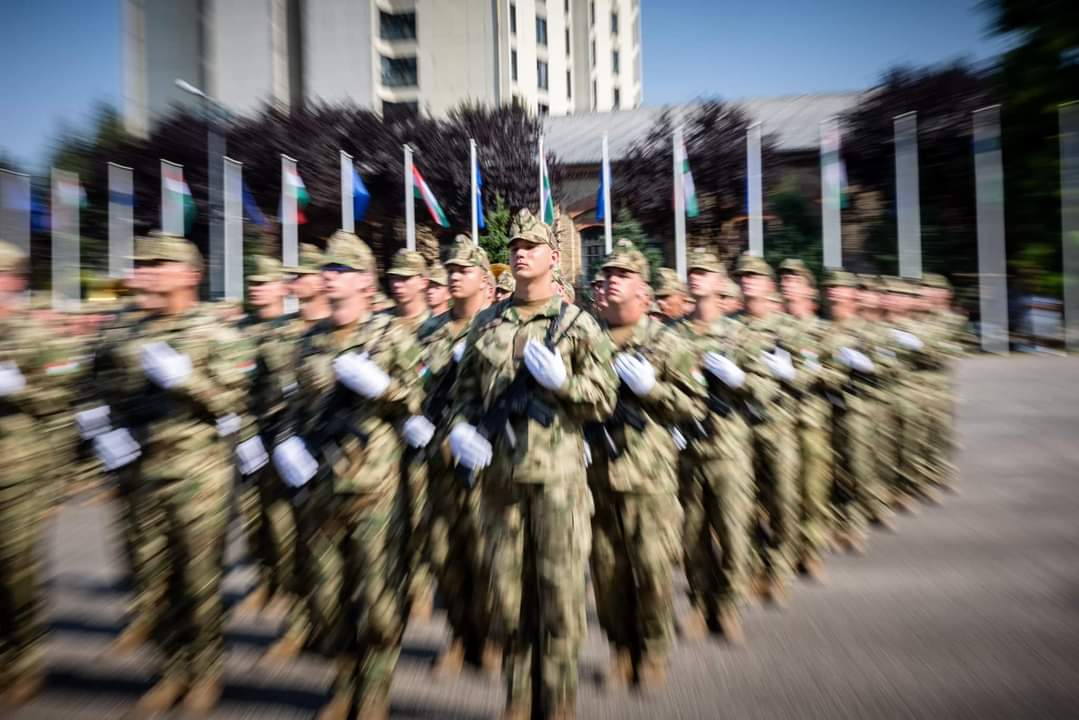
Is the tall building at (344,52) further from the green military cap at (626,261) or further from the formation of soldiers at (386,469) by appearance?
the formation of soldiers at (386,469)

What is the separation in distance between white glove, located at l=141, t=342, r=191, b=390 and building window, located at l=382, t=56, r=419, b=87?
40.6 metres

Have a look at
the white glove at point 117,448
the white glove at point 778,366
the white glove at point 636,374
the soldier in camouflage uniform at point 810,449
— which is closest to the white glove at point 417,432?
the white glove at point 636,374

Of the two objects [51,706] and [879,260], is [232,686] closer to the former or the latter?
[51,706]

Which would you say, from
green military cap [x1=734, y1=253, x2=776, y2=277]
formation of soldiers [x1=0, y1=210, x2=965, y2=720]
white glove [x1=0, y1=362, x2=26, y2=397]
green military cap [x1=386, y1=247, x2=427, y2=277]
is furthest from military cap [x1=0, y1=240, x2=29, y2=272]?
green military cap [x1=734, y1=253, x2=776, y2=277]

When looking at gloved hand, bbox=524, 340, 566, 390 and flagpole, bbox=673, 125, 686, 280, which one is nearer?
gloved hand, bbox=524, 340, 566, 390

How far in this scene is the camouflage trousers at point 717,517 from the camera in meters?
4.02

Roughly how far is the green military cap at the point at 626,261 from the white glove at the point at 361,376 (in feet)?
4.29

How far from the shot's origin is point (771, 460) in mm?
4570

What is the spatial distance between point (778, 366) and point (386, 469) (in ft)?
8.45

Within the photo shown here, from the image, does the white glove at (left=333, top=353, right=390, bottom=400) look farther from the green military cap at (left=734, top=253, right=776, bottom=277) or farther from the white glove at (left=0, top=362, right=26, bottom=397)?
the green military cap at (left=734, top=253, right=776, bottom=277)

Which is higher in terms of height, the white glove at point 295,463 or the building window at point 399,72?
the building window at point 399,72

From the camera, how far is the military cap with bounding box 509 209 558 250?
3230 mm

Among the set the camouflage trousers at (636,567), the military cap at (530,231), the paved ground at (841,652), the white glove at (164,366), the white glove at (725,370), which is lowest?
the paved ground at (841,652)

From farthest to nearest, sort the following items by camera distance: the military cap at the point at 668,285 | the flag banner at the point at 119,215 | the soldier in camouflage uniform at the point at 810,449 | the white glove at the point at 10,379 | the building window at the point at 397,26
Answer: the building window at the point at 397,26 → the flag banner at the point at 119,215 → the military cap at the point at 668,285 → the soldier in camouflage uniform at the point at 810,449 → the white glove at the point at 10,379
